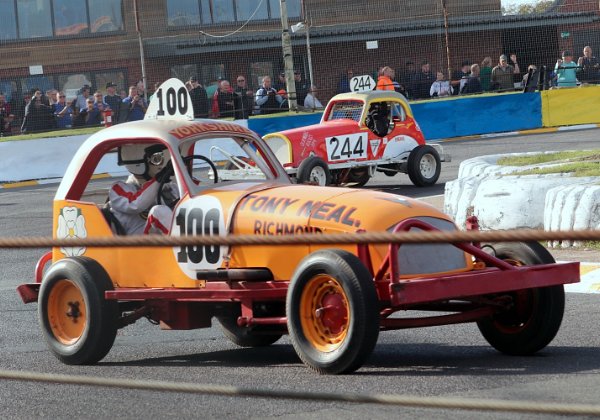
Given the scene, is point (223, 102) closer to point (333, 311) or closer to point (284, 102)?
point (284, 102)

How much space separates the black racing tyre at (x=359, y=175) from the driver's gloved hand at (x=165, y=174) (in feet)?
34.2

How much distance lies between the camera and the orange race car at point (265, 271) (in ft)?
19.5

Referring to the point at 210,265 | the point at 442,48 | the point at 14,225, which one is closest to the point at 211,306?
the point at 210,265

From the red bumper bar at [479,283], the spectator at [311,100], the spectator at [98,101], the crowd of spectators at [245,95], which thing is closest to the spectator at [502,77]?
the crowd of spectators at [245,95]

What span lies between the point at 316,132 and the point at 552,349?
35.4 feet

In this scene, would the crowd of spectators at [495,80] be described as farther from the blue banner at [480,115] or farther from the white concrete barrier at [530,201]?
the white concrete barrier at [530,201]

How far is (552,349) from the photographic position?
21.5 feet

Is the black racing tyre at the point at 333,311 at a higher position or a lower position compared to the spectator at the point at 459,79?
lower

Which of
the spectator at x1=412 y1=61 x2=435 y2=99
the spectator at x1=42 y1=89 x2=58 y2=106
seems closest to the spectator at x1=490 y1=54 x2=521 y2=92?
the spectator at x1=412 y1=61 x2=435 y2=99

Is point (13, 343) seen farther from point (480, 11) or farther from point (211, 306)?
point (480, 11)

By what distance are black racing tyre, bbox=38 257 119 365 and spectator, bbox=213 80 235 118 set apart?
1858 centimetres

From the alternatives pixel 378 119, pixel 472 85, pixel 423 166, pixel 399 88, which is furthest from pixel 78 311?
pixel 472 85

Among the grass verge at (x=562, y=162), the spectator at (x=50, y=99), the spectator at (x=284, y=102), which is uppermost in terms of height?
the spectator at (x=50, y=99)

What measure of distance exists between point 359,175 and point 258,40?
53.5 feet
